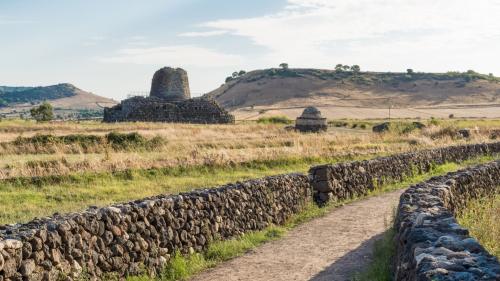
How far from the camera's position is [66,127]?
45.5 m

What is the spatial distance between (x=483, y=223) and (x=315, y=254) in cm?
323

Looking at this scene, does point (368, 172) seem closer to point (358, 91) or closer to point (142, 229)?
point (142, 229)

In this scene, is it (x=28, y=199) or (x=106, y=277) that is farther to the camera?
(x=28, y=199)

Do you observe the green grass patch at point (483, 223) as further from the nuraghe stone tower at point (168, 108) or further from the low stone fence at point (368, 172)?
the nuraghe stone tower at point (168, 108)

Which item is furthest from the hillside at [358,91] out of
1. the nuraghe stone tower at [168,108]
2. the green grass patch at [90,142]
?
the green grass patch at [90,142]

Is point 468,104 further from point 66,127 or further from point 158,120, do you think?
point 66,127

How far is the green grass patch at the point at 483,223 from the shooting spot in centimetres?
1078

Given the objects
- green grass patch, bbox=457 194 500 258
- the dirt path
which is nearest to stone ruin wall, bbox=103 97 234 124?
the dirt path

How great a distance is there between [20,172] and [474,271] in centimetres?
1819

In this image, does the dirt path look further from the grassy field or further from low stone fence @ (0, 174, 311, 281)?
low stone fence @ (0, 174, 311, 281)

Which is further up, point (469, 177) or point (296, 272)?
point (469, 177)

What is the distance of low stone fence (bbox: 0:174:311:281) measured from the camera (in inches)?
328

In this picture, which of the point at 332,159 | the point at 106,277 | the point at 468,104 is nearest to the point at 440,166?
the point at 332,159

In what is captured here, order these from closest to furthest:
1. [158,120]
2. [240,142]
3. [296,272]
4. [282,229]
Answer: [296,272] < [282,229] < [240,142] < [158,120]
